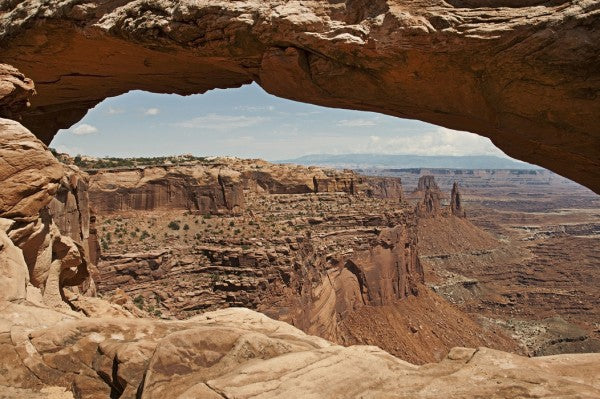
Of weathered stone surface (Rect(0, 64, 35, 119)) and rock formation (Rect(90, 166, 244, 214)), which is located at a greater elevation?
weathered stone surface (Rect(0, 64, 35, 119))

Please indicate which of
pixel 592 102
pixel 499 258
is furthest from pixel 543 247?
pixel 592 102

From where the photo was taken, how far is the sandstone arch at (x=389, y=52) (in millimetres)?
9203

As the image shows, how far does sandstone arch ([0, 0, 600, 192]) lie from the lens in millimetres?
9203

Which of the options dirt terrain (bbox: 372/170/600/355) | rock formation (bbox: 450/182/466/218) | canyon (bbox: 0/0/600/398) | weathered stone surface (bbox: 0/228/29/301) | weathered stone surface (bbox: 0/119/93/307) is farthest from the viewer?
rock formation (bbox: 450/182/466/218)

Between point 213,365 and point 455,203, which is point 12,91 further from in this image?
point 455,203

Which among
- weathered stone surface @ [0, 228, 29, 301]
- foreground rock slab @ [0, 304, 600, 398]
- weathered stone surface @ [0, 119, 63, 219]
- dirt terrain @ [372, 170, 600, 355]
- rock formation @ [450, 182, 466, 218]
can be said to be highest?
weathered stone surface @ [0, 119, 63, 219]

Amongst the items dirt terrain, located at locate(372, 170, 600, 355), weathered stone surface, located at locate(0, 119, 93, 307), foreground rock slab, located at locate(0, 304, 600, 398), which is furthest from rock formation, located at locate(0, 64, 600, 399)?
dirt terrain, located at locate(372, 170, 600, 355)

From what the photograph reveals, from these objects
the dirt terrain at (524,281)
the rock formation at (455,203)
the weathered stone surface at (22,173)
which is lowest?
the dirt terrain at (524,281)

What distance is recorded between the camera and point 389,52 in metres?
10.1

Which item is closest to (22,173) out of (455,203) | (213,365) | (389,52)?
(213,365)

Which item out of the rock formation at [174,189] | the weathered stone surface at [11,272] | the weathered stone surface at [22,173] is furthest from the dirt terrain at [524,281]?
the weathered stone surface at [11,272]

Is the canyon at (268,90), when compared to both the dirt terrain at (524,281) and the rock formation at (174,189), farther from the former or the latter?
the dirt terrain at (524,281)

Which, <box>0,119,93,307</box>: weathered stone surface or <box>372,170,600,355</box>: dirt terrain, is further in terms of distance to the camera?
<box>372,170,600,355</box>: dirt terrain

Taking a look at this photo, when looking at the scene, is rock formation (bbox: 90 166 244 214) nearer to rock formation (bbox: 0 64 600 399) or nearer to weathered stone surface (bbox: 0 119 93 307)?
weathered stone surface (bbox: 0 119 93 307)
